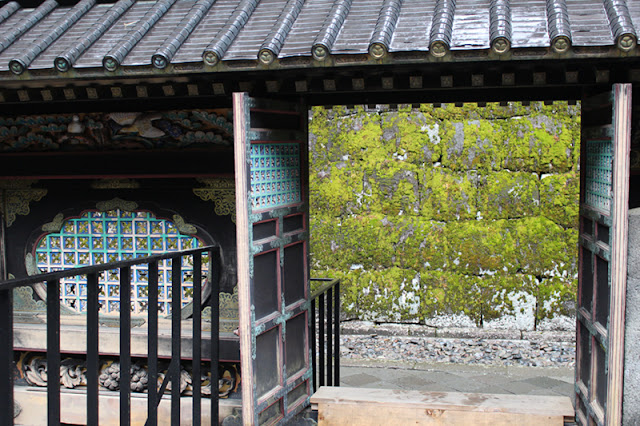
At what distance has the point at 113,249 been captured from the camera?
18.0 ft

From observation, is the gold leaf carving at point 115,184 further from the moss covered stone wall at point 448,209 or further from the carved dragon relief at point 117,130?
the moss covered stone wall at point 448,209

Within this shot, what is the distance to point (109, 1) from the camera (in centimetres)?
521

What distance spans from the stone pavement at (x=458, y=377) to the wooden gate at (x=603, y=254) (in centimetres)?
263

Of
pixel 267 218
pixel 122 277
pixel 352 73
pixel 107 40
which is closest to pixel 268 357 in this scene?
pixel 267 218

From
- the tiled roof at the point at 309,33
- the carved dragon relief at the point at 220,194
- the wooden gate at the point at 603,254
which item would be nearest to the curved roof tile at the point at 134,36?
the tiled roof at the point at 309,33

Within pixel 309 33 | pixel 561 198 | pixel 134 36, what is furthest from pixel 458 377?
pixel 134 36

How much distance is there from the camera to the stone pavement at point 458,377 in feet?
23.8

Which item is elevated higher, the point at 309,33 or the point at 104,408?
the point at 309,33

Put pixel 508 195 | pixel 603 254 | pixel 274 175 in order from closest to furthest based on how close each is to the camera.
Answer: pixel 603 254
pixel 274 175
pixel 508 195

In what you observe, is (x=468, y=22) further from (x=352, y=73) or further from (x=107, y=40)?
(x=107, y=40)

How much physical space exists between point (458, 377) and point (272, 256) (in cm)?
400

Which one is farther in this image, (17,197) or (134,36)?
(17,197)

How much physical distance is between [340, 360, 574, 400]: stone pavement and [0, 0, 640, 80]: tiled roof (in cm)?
434

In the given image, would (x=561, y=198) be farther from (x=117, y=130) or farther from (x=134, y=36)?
(x=134, y=36)
